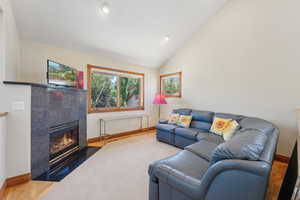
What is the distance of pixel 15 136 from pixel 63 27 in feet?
7.49

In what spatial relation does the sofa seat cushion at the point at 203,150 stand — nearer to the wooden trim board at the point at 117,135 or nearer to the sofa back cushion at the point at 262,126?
the sofa back cushion at the point at 262,126

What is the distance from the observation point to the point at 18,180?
1.93 meters

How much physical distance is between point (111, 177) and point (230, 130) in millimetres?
2448

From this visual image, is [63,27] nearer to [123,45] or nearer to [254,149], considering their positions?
[123,45]

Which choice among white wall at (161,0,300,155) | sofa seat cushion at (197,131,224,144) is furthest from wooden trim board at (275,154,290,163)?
sofa seat cushion at (197,131,224,144)

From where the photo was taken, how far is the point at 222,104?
11.9 feet

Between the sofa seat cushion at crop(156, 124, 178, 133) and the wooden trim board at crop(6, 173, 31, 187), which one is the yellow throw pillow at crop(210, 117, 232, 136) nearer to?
the sofa seat cushion at crop(156, 124, 178, 133)

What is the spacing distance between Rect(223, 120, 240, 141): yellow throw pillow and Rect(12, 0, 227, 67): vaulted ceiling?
9.50ft

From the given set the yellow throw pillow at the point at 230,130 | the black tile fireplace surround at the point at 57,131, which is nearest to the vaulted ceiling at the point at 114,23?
the black tile fireplace surround at the point at 57,131

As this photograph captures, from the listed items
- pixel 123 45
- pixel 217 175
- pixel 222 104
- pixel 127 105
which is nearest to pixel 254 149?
pixel 217 175

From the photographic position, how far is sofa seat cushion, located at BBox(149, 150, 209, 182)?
137cm

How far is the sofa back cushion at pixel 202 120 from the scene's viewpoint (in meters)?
3.47

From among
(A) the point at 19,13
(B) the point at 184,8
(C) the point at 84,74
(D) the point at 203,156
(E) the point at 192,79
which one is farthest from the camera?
(E) the point at 192,79

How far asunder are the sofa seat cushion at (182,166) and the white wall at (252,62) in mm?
2282
